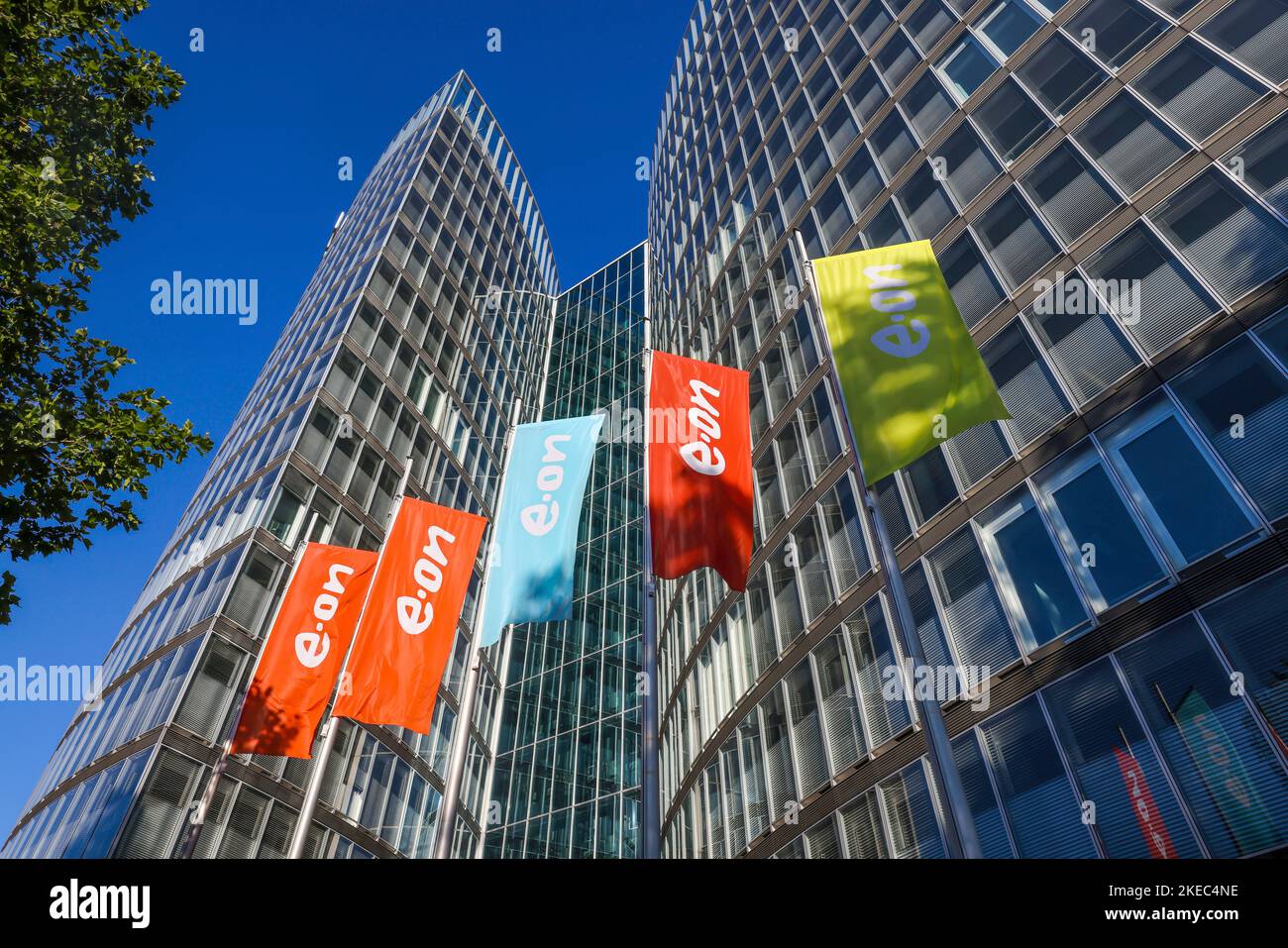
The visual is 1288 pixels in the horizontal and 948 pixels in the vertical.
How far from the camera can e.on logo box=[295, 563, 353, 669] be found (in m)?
17.9

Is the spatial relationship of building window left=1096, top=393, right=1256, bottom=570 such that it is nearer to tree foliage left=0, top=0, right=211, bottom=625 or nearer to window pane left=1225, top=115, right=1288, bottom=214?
window pane left=1225, top=115, right=1288, bottom=214

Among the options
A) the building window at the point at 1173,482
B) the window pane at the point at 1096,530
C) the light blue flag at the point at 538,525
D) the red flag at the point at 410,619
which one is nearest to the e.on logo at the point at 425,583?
the red flag at the point at 410,619

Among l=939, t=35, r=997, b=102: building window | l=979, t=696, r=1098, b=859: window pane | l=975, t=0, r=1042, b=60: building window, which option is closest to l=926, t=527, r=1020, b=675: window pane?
l=979, t=696, r=1098, b=859: window pane

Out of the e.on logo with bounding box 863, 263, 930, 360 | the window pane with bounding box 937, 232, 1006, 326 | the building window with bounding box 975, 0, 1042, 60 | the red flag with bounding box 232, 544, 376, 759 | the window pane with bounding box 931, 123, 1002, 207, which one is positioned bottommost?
the red flag with bounding box 232, 544, 376, 759

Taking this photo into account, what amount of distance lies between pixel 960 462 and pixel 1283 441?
23.3ft

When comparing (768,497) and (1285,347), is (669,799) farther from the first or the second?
(1285,347)

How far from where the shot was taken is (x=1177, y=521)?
1661 cm

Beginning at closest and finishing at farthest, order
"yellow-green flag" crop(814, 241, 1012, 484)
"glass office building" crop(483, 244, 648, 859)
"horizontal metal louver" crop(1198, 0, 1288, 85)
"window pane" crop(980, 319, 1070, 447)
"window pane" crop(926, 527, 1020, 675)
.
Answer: "yellow-green flag" crop(814, 241, 1012, 484), "window pane" crop(926, 527, 1020, 675), "horizontal metal louver" crop(1198, 0, 1288, 85), "window pane" crop(980, 319, 1070, 447), "glass office building" crop(483, 244, 648, 859)

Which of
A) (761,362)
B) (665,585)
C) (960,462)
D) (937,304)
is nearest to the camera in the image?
(937,304)

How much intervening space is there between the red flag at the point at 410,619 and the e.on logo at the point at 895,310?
324 inches

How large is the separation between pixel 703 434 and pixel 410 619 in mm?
6045

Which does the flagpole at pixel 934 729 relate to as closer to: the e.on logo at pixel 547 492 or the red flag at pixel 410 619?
the e.on logo at pixel 547 492

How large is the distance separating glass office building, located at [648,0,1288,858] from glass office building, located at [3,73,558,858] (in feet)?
41.4
